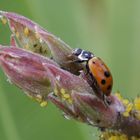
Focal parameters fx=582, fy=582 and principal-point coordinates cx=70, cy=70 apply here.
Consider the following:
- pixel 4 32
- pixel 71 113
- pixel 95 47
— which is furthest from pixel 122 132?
pixel 95 47

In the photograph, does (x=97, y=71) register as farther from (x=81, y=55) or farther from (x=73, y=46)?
(x=73, y=46)

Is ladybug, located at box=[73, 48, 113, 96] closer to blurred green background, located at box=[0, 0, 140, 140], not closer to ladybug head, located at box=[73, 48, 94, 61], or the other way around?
ladybug head, located at box=[73, 48, 94, 61]

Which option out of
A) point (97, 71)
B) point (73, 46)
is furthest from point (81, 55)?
point (73, 46)

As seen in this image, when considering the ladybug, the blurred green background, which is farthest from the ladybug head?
the blurred green background

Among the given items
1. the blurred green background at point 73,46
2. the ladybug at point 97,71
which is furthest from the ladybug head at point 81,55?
the blurred green background at point 73,46

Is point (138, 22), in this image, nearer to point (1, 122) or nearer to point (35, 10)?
point (35, 10)

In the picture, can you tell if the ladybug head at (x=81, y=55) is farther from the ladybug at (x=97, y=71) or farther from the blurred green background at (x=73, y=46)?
the blurred green background at (x=73, y=46)
